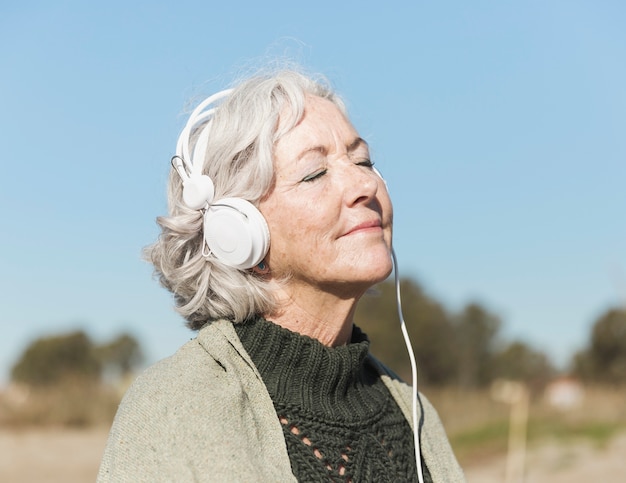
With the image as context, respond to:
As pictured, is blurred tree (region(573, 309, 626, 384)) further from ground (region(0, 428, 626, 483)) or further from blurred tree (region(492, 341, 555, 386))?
ground (region(0, 428, 626, 483))

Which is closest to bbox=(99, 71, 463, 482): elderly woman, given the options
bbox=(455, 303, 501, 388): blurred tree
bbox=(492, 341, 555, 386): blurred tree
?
bbox=(455, 303, 501, 388): blurred tree

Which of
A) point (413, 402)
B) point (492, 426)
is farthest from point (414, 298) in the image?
point (413, 402)

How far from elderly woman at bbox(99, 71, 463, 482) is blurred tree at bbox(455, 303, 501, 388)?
A: 22.6 metres

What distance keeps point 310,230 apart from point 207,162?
39 cm

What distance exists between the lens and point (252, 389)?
7.75ft

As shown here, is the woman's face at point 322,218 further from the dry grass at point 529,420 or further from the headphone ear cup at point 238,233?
the dry grass at point 529,420

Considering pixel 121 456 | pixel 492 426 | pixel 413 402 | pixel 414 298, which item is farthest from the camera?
pixel 414 298

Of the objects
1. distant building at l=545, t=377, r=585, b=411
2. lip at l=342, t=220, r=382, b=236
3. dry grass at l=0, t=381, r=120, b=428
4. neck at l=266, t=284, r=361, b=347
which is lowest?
neck at l=266, t=284, r=361, b=347

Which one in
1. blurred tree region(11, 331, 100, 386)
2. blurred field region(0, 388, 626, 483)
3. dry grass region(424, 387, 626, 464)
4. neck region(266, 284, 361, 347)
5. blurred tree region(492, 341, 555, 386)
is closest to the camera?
neck region(266, 284, 361, 347)

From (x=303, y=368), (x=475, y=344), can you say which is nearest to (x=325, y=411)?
(x=303, y=368)

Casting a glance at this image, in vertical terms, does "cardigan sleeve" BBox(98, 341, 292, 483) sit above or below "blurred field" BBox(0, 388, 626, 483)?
below

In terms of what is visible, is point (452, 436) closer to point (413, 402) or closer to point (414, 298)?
point (414, 298)

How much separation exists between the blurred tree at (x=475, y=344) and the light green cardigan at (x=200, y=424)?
22.9 m

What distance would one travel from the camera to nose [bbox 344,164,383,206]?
252 centimetres
